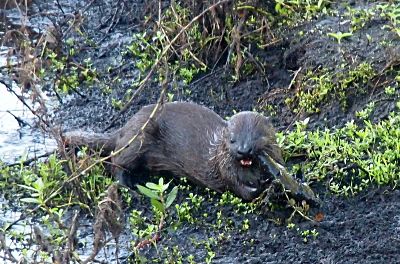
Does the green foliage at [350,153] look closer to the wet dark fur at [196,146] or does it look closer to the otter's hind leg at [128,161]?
the wet dark fur at [196,146]

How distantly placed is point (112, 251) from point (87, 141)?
4.25 feet

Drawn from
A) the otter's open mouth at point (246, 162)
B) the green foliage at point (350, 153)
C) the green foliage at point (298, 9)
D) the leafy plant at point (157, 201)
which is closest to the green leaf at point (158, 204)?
the leafy plant at point (157, 201)

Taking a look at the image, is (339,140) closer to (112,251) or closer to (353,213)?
(353,213)

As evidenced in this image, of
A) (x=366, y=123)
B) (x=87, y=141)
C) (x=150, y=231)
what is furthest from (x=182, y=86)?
(x=150, y=231)

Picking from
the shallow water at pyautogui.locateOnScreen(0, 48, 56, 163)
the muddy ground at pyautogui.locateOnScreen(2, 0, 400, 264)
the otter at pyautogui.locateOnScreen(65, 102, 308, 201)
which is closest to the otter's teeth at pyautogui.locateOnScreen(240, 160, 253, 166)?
the otter at pyautogui.locateOnScreen(65, 102, 308, 201)

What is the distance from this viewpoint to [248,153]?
18.7 ft

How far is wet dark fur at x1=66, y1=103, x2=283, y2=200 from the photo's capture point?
19.3 ft

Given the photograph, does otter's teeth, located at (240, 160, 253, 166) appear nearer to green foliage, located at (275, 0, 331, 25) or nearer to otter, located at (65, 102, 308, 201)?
otter, located at (65, 102, 308, 201)

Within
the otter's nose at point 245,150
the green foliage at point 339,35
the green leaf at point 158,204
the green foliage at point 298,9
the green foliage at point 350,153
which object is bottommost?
the green foliage at point 350,153

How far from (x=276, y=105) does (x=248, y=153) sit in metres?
1.62

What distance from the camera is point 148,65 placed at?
27.2 feet

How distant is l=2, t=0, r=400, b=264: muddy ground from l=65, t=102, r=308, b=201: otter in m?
0.19

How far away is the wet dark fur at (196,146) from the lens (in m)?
5.89

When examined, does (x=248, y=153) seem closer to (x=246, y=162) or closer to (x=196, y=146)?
(x=246, y=162)
